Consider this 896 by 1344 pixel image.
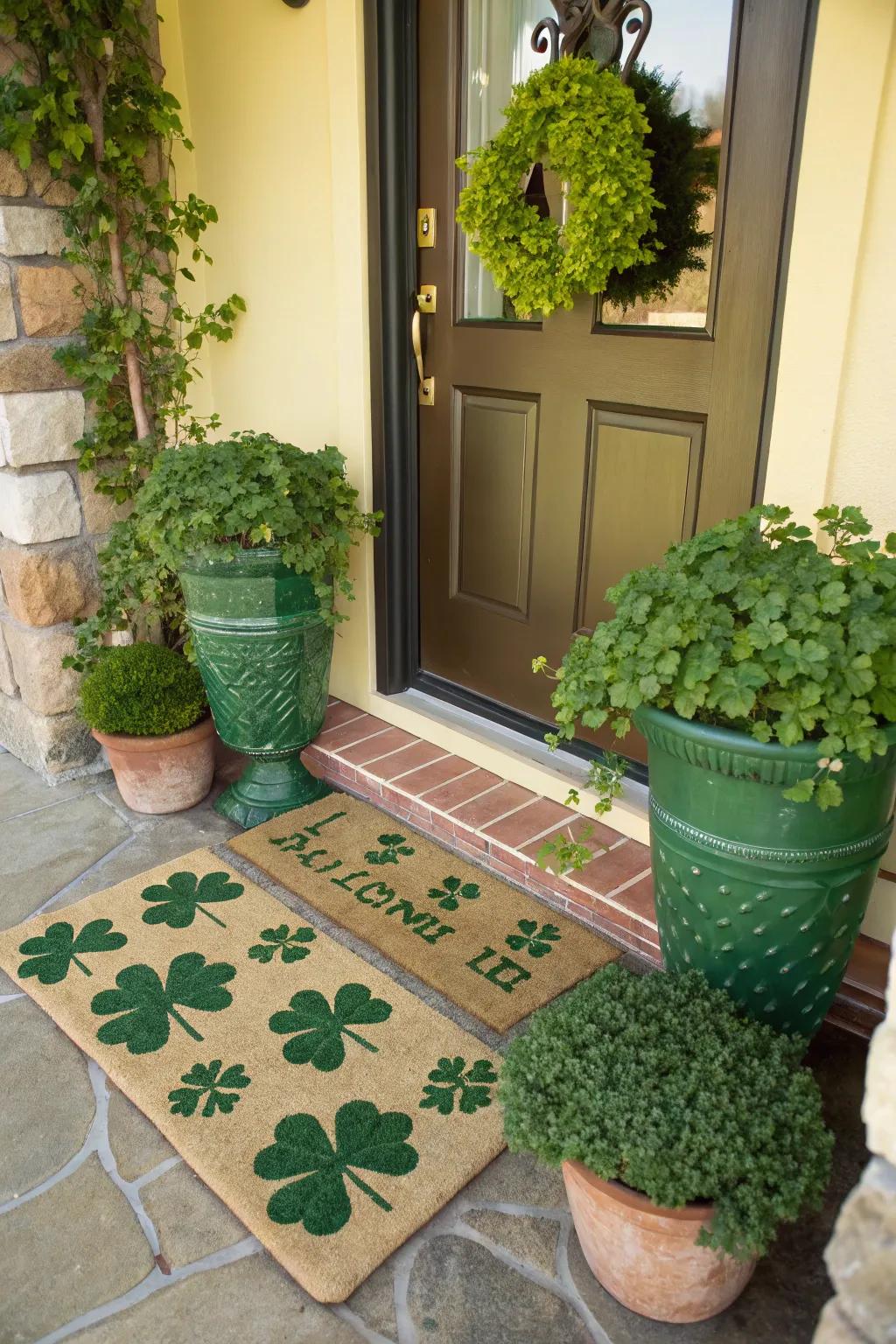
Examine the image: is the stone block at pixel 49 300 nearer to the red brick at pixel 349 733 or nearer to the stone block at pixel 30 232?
the stone block at pixel 30 232

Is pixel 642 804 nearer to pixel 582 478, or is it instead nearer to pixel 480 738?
pixel 480 738

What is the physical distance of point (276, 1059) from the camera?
1905 mm

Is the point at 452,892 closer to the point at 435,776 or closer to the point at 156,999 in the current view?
the point at 435,776

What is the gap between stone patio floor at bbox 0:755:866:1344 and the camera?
144 centimetres

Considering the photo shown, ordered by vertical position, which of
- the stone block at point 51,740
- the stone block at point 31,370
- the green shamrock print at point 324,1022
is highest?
the stone block at point 31,370

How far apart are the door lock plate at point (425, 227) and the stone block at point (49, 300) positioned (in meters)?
0.98

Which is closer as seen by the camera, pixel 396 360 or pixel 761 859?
pixel 761 859

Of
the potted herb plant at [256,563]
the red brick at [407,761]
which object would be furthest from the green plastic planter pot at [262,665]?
the red brick at [407,761]

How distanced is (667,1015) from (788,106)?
65.0 inches

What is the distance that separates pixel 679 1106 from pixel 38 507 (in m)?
2.35

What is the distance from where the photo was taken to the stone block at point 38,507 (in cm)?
277

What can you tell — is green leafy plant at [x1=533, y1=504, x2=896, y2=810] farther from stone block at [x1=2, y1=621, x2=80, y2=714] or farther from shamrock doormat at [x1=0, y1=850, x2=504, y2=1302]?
stone block at [x1=2, y1=621, x2=80, y2=714]

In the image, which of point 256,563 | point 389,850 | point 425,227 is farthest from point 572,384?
point 389,850

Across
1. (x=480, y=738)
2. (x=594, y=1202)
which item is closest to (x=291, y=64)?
(x=480, y=738)
